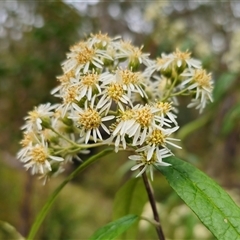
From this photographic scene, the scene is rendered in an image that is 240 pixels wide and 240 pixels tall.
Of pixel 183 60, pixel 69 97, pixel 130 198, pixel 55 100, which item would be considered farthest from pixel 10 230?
pixel 55 100

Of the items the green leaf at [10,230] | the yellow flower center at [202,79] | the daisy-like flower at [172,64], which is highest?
the daisy-like flower at [172,64]

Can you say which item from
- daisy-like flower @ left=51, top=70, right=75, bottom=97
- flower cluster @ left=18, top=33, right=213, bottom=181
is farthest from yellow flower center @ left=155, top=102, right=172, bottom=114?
daisy-like flower @ left=51, top=70, right=75, bottom=97

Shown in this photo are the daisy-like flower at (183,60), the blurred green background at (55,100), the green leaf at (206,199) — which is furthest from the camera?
the blurred green background at (55,100)

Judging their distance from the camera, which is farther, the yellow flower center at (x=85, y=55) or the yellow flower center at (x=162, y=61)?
the yellow flower center at (x=162, y=61)

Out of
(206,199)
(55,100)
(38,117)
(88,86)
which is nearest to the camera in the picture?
(206,199)

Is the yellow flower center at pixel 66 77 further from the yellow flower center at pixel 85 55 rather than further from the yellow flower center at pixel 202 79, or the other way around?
the yellow flower center at pixel 202 79

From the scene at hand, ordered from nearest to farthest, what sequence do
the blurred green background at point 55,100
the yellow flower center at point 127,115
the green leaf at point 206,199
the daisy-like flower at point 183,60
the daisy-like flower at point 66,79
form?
the green leaf at point 206,199 < the yellow flower center at point 127,115 < the daisy-like flower at point 66,79 < the daisy-like flower at point 183,60 < the blurred green background at point 55,100

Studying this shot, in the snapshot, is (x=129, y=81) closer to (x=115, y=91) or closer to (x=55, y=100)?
(x=115, y=91)

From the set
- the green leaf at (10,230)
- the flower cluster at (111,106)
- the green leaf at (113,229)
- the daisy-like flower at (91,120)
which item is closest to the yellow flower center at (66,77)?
the flower cluster at (111,106)

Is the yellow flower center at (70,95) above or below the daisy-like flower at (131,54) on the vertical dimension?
below
